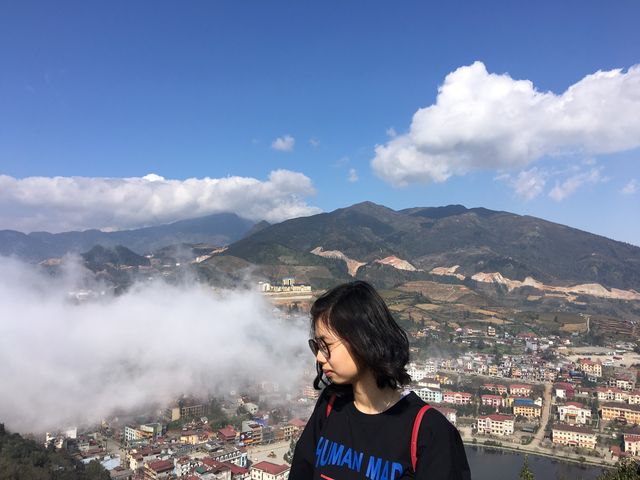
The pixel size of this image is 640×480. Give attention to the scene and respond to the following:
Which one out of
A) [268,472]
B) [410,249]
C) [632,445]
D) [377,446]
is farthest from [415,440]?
[410,249]

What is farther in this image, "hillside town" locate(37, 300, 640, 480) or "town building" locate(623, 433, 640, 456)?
"town building" locate(623, 433, 640, 456)

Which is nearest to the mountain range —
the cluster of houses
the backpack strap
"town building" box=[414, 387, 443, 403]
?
the cluster of houses

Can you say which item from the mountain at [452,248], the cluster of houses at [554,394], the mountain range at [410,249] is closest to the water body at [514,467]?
the cluster of houses at [554,394]

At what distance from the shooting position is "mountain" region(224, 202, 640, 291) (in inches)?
1658

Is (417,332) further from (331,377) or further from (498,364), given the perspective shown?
(331,377)

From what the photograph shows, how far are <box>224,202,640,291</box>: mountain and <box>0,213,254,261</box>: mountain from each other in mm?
23945

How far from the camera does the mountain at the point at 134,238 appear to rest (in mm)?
51156

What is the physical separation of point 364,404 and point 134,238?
300ft

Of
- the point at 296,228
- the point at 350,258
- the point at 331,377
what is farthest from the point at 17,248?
the point at 331,377

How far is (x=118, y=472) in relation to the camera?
32.3 ft

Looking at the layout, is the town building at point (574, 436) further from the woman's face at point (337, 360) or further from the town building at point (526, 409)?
the woman's face at point (337, 360)

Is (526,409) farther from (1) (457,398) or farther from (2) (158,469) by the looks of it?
(2) (158,469)

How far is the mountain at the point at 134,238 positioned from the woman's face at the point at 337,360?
49.9 metres

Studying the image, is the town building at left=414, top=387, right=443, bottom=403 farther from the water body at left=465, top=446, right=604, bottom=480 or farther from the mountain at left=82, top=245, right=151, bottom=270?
the mountain at left=82, top=245, right=151, bottom=270
